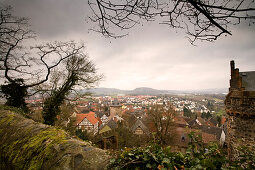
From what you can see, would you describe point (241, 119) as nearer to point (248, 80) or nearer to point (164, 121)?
point (248, 80)

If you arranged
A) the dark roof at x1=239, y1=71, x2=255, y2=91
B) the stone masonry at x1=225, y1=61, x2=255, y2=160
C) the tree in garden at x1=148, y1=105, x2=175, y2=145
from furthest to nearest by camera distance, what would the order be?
the tree in garden at x1=148, y1=105, x2=175, y2=145, the dark roof at x1=239, y1=71, x2=255, y2=91, the stone masonry at x1=225, y1=61, x2=255, y2=160

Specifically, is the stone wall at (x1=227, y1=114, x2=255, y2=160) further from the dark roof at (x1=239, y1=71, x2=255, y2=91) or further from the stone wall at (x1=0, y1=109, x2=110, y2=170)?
the stone wall at (x1=0, y1=109, x2=110, y2=170)

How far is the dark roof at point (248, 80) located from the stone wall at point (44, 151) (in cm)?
992

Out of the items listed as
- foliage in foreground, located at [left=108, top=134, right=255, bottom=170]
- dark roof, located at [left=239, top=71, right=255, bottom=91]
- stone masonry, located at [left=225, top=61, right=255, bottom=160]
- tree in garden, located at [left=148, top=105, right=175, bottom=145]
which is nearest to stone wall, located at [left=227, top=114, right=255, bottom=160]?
stone masonry, located at [left=225, top=61, right=255, bottom=160]

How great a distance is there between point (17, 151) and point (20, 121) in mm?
1055

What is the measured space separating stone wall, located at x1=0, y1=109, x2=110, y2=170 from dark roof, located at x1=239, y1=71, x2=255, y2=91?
32.5ft

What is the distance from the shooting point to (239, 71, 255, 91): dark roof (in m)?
7.22

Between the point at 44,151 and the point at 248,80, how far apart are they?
1154 centimetres

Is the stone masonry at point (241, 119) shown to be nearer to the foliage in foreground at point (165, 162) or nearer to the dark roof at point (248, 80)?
the dark roof at point (248, 80)

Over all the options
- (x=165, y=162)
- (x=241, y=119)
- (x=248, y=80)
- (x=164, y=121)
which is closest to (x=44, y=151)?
(x=165, y=162)

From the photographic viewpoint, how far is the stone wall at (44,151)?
4.21 feet

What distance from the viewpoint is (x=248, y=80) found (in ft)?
25.6

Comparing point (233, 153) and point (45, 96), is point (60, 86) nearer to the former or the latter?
point (45, 96)

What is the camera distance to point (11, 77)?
8.99m
